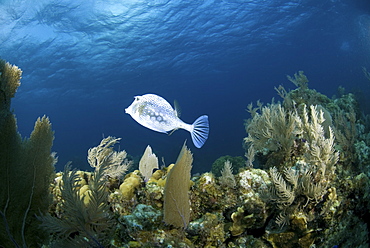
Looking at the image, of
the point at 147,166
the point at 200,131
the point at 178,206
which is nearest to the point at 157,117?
the point at 200,131

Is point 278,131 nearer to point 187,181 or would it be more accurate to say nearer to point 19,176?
point 187,181

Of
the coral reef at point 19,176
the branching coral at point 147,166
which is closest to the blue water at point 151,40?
the branching coral at point 147,166

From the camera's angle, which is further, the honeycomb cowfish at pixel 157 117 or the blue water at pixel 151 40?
the blue water at pixel 151 40

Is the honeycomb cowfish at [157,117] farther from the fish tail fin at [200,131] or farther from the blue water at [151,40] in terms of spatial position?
the blue water at [151,40]

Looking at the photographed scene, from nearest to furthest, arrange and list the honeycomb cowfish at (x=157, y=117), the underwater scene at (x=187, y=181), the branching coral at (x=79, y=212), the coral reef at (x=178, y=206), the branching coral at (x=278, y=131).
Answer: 1. the branching coral at (x=79, y=212)
2. the coral reef at (x=178, y=206)
3. the underwater scene at (x=187, y=181)
4. the honeycomb cowfish at (x=157, y=117)
5. the branching coral at (x=278, y=131)

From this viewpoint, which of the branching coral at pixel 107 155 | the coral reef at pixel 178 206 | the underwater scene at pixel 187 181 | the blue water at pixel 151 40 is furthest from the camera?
the blue water at pixel 151 40

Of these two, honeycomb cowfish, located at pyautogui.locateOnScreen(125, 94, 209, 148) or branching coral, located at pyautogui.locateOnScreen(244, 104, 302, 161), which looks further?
branching coral, located at pyautogui.locateOnScreen(244, 104, 302, 161)

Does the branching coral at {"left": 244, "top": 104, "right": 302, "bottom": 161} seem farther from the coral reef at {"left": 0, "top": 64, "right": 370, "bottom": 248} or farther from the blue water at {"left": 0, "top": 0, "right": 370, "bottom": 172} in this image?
the blue water at {"left": 0, "top": 0, "right": 370, "bottom": 172}

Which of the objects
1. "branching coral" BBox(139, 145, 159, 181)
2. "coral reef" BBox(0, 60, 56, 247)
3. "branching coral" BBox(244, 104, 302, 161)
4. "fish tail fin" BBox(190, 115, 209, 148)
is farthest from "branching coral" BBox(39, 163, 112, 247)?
"branching coral" BBox(244, 104, 302, 161)

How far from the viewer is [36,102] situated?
136 feet

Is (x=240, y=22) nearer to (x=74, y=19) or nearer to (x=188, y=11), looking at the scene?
(x=188, y=11)

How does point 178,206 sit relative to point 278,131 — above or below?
above

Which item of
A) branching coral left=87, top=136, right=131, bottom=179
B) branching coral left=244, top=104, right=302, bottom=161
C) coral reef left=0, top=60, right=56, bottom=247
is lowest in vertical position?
branching coral left=244, top=104, right=302, bottom=161

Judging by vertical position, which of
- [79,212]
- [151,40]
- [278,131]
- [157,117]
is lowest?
[278,131]
